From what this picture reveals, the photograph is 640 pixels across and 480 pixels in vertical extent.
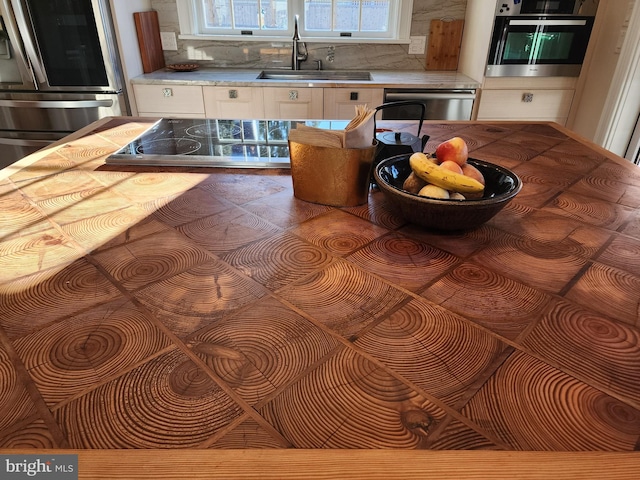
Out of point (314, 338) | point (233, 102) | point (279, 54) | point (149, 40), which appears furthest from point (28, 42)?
point (314, 338)

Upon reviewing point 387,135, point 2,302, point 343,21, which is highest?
point 343,21

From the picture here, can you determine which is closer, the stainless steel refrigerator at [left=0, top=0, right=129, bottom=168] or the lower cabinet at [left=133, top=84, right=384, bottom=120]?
the stainless steel refrigerator at [left=0, top=0, right=129, bottom=168]

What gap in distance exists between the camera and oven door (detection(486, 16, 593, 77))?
287 cm

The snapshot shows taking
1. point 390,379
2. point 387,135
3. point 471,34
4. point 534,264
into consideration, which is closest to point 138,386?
point 390,379

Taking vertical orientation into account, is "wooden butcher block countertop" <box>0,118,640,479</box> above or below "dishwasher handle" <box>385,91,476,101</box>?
above

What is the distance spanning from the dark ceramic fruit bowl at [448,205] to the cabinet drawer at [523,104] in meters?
2.32

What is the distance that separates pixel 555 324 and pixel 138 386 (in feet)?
2.15

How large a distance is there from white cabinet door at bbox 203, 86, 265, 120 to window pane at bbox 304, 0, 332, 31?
0.97 metres

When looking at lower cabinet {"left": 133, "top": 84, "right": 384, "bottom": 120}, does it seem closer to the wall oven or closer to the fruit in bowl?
the wall oven

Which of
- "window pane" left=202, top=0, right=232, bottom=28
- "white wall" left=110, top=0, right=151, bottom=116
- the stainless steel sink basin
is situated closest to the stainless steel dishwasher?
the stainless steel sink basin

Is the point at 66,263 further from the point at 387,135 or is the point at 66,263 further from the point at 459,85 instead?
the point at 459,85

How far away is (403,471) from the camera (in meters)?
0.48

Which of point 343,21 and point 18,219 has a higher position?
point 343,21

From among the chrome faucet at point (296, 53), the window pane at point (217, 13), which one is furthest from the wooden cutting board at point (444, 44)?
the window pane at point (217, 13)
